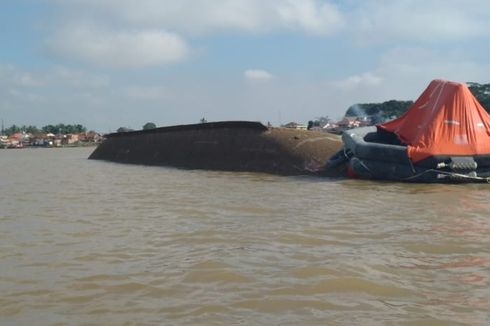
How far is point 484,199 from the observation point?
26.9 ft

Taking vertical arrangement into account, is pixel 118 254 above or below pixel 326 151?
below

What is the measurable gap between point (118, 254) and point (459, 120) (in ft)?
27.7

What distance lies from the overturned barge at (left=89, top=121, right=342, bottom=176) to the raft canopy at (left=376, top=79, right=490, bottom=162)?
1.92 meters

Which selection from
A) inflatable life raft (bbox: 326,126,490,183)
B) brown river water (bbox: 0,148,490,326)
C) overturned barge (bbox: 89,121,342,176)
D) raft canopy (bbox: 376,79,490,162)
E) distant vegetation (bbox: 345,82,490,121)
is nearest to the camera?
brown river water (bbox: 0,148,490,326)

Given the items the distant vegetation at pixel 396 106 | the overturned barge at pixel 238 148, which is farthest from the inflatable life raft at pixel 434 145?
the distant vegetation at pixel 396 106

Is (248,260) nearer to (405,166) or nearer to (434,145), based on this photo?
(405,166)

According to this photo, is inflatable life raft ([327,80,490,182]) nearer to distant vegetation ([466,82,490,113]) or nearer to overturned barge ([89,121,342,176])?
overturned barge ([89,121,342,176])

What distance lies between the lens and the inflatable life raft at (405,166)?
33.6 ft

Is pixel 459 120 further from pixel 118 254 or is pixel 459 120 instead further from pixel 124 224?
pixel 118 254

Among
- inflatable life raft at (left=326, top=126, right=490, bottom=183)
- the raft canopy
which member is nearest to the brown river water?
inflatable life raft at (left=326, top=126, right=490, bottom=183)

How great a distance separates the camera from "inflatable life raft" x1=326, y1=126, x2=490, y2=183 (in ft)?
33.6

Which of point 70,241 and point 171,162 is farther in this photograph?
point 171,162

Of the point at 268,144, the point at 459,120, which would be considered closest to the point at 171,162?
the point at 268,144

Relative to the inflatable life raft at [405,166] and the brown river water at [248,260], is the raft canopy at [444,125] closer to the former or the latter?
the inflatable life raft at [405,166]
